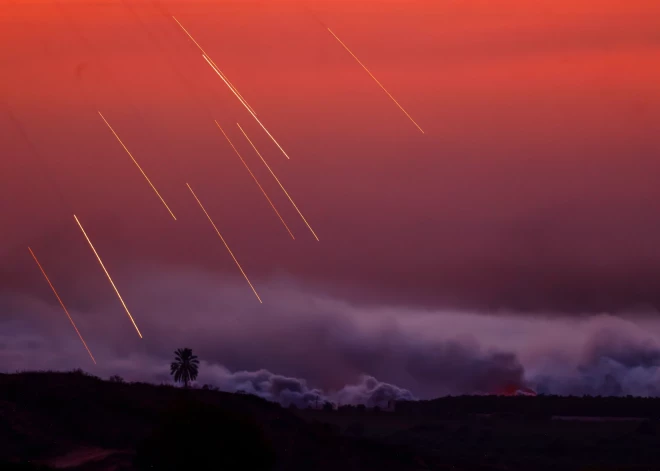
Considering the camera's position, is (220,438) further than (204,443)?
Yes

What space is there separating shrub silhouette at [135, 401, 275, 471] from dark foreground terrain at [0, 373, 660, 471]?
0.07m

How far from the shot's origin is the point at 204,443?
227 ft

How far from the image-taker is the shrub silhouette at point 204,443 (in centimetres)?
6888

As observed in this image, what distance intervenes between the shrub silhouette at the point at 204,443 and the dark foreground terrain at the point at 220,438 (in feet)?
0.22

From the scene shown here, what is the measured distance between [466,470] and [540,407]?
91556 millimetres

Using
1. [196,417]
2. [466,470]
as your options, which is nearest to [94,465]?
[196,417]

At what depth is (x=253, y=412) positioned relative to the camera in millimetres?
99438

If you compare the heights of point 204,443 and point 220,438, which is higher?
point 204,443

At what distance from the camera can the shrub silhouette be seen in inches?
2712

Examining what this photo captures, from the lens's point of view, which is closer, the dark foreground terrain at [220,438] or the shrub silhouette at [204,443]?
the shrub silhouette at [204,443]

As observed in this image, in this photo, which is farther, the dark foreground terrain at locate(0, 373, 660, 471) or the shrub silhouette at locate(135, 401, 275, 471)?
the dark foreground terrain at locate(0, 373, 660, 471)

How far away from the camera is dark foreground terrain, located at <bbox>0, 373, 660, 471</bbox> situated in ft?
231

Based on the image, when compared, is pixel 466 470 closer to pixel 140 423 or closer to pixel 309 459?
pixel 309 459

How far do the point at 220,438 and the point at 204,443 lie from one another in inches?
50.4
